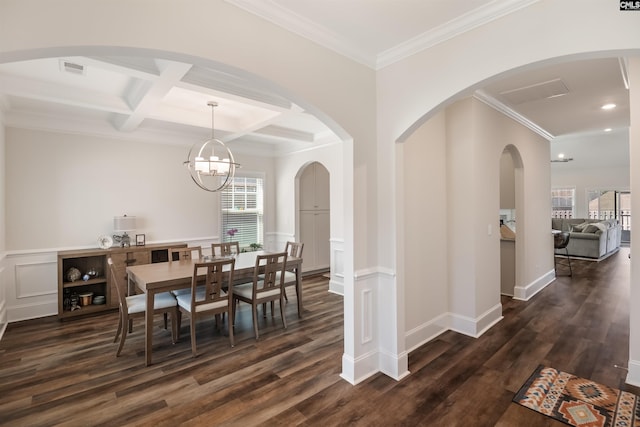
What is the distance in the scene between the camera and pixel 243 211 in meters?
6.53

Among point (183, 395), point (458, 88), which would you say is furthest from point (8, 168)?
point (458, 88)

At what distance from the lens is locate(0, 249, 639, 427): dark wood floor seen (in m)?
2.25

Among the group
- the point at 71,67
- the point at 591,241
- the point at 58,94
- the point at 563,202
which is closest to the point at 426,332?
the point at 71,67

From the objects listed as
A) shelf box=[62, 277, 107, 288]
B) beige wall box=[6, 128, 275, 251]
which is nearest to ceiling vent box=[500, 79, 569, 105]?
beige wall box=[6, 128, 275, 251]

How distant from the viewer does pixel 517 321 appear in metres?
3.99

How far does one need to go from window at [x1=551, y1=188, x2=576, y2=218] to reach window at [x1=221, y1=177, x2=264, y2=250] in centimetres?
1140

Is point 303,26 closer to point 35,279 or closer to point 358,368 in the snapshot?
point 358,368

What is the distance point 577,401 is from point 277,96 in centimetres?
397

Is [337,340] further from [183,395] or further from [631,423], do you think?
[631,423]

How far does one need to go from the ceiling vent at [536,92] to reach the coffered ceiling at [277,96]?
11mm

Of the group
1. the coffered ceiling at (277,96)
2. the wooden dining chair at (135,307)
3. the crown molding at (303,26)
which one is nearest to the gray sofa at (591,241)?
the coffered ceiling at (277,96)

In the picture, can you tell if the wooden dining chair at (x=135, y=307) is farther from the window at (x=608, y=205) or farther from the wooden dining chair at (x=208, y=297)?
the window at (x=608, y=205)

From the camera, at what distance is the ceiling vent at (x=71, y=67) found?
2896 mm

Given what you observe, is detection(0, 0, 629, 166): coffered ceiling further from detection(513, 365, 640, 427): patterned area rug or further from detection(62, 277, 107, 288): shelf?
detection(513, 365, 640, 427): patterned area rug
